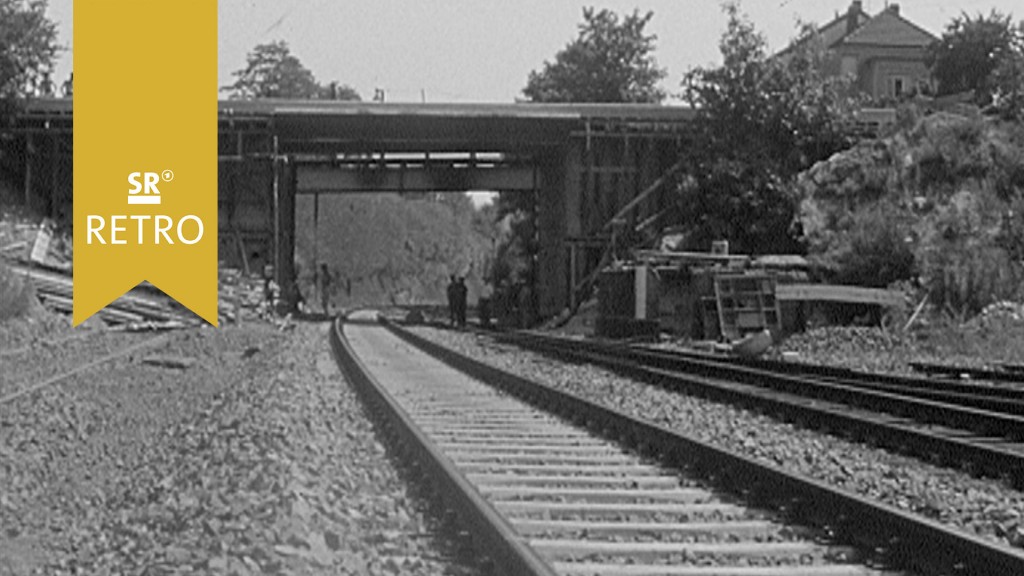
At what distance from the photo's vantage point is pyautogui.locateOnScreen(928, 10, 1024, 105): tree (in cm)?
6288

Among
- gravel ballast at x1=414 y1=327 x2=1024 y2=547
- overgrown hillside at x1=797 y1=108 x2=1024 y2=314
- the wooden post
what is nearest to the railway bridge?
the wooden post

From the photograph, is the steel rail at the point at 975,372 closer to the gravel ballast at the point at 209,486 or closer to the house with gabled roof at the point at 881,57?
the gravel ballast at the point at 209,486

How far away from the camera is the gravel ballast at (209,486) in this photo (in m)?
6.67

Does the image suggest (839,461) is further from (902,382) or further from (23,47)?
(23,47)

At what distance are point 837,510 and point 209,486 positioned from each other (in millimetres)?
3644

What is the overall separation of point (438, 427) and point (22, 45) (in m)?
34.0

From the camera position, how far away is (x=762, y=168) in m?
41.1

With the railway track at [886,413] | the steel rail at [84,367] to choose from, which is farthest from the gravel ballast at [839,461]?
the steel rail at [84,367]

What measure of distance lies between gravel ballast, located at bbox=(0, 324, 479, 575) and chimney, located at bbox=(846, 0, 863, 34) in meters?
73.4

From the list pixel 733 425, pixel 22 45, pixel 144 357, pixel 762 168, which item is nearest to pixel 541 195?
pixel 762 168

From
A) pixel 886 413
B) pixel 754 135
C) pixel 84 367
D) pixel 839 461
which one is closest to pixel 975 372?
pixel 886 413

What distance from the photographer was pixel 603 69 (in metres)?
73.4

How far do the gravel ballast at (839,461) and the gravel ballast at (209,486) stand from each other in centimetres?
264

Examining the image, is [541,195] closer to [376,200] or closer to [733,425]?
[733,425]
